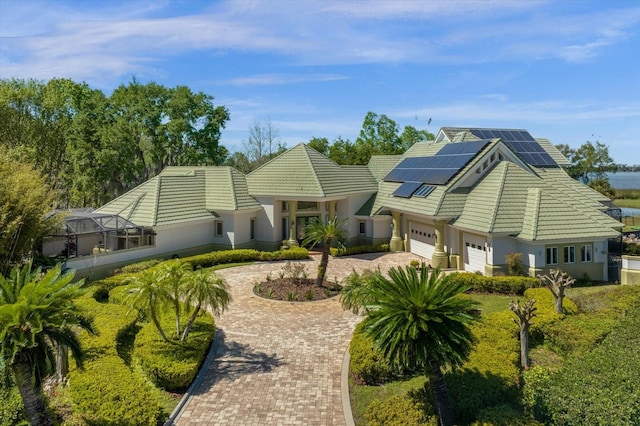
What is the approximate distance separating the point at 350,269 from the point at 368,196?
11.4 metres

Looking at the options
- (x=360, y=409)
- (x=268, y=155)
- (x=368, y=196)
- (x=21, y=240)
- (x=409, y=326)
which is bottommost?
(x=360, y=409)

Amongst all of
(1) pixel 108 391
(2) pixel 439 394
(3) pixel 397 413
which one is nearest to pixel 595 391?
(2) pixel 439 394

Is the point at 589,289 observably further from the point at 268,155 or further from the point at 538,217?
the point at 268,155

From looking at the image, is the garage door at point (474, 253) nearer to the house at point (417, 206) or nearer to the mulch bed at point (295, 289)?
the house at point (417, 206)

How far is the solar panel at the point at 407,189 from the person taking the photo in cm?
3578

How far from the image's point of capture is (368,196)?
137 feet

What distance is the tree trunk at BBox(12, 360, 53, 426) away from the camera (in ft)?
34.9

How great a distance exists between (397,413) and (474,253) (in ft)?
63.1

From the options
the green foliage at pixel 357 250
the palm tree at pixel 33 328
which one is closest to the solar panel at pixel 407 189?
the green foliage at pixel 357 250

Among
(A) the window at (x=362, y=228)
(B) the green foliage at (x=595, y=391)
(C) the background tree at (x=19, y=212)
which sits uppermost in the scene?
(C) the background tree at (x=19, y=212)

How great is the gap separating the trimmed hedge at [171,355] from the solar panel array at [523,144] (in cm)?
3144

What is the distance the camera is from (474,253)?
29.4 m

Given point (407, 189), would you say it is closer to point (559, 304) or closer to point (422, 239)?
point (422, 239)

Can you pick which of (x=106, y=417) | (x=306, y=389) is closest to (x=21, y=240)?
(x=106, y=417)
